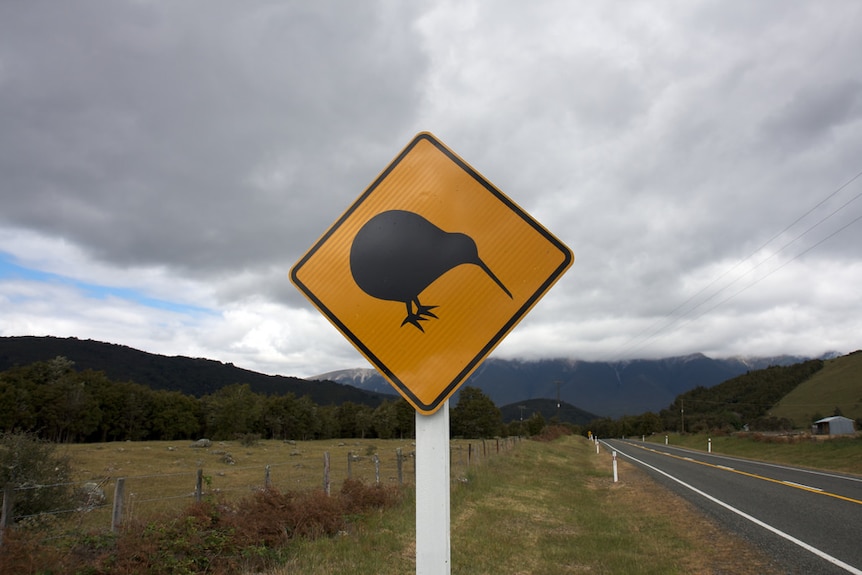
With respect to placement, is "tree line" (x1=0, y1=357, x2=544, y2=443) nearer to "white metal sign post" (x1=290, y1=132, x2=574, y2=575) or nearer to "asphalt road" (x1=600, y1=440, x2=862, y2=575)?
"asphalt road" (x1=600, y1=440, x2=862, y2=575)

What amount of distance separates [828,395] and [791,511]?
13599 cm

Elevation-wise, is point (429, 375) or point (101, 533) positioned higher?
point (429, 375)

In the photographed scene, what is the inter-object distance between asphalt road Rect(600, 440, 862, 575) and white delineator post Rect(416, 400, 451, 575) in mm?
7654

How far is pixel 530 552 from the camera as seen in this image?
26.4 feet

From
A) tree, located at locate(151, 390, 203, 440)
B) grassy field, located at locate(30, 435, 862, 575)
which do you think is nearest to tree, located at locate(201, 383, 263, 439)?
tree, located at locate(151, 390, 203, 440)

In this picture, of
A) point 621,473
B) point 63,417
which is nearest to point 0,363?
point 63,417

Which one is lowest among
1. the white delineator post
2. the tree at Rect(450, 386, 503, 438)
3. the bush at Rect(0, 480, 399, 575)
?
the tree at Rect(450, 386, 503, 438)

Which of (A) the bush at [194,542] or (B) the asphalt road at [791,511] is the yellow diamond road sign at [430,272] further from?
(B) the asphalt road at [791,511]

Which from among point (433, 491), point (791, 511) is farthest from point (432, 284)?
point (791, 511)

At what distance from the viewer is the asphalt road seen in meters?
7.69

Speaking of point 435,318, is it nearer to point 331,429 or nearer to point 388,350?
point 388,350

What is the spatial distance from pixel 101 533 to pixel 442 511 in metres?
7.43

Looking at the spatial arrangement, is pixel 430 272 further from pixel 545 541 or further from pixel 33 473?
pixel 33 473

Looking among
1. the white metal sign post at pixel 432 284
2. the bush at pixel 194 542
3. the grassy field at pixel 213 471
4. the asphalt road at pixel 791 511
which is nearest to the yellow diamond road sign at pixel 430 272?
the white metal sign post at pixel 432 284
